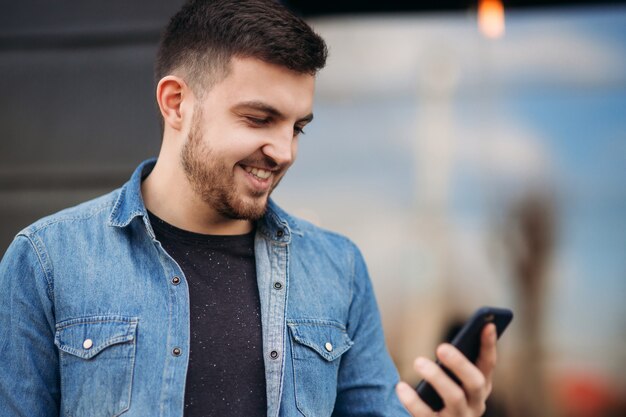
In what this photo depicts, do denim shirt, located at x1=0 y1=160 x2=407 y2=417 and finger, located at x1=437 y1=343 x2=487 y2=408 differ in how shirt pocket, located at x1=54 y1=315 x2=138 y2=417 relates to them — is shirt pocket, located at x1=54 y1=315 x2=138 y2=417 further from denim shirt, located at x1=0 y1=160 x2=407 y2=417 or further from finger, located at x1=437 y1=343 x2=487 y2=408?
finger, located at x1=437 y1=343 x2=487 y2=408

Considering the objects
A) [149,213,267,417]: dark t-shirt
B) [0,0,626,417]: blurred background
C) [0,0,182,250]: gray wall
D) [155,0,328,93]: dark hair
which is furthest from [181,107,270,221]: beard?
[0,0,626,417]: blurred background

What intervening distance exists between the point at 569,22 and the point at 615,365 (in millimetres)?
2347

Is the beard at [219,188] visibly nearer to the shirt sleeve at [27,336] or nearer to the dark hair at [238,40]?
the dark hair at [238,40]

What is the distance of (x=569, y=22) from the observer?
5102 millimetres

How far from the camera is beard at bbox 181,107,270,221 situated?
2029 mm

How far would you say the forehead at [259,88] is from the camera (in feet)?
6.69

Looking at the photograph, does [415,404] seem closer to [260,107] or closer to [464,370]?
[464,370]

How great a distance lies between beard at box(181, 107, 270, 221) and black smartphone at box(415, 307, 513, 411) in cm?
62

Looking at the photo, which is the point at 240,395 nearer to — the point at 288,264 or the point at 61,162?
the point at 288,264

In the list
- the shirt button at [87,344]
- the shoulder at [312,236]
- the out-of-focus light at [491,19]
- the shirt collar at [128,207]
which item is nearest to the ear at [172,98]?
the shirt collar at [128,207]

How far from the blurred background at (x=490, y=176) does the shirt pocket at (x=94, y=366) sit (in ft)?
11.3

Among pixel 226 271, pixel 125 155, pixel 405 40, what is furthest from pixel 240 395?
pixel 405 40

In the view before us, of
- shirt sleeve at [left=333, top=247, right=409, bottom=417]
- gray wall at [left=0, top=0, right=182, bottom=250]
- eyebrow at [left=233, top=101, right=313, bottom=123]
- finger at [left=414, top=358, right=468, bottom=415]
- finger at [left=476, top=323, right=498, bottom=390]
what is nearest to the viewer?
finger at [left=414, top=358, right=468, bottom=415]

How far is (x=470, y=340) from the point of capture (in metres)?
1.90
